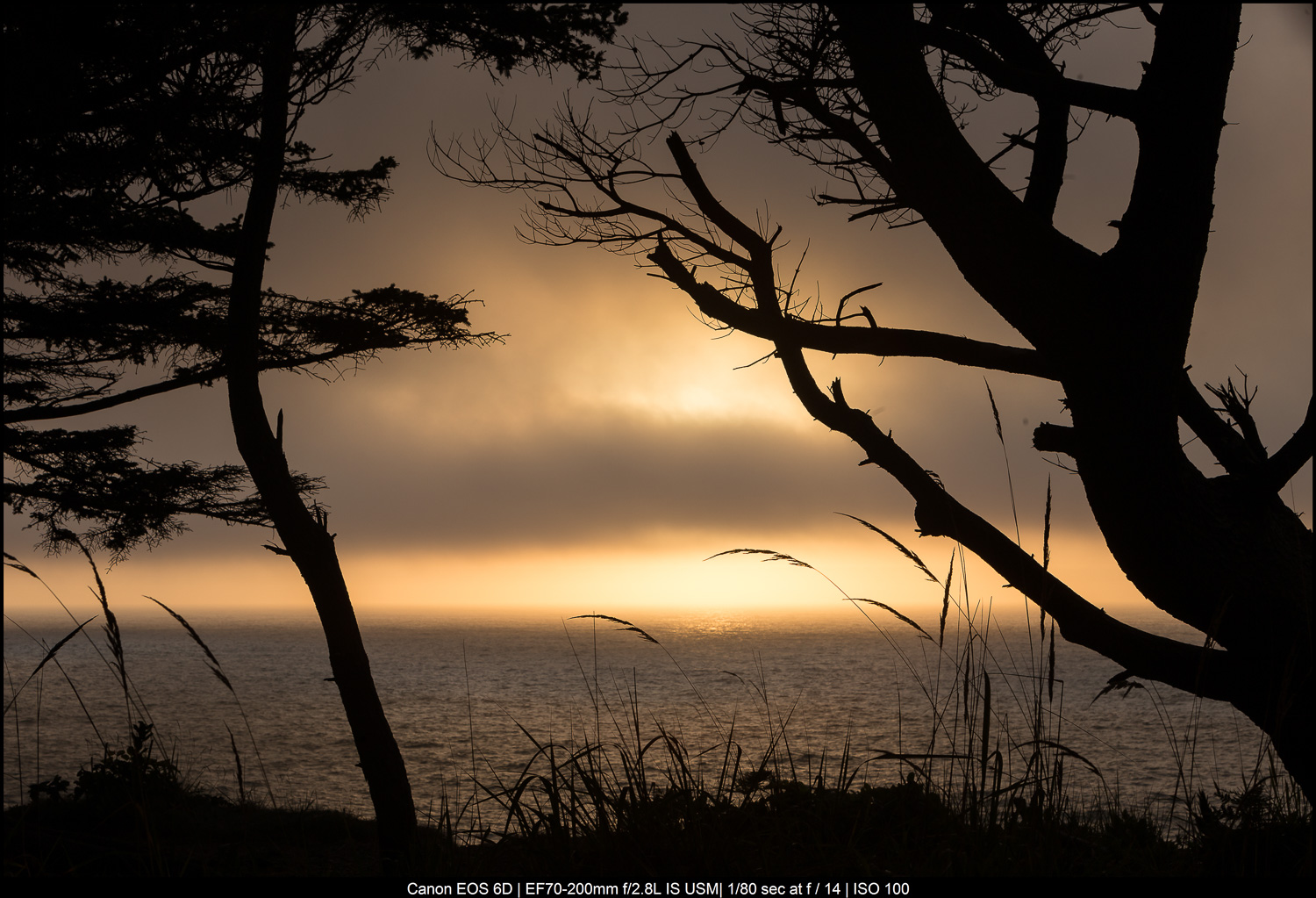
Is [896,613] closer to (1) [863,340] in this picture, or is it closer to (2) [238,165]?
(1) [863,340]

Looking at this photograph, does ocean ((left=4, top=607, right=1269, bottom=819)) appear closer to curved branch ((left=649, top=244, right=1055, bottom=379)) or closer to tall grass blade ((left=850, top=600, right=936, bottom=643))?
tall grass blade ((left=850, top=600, right=936, bottom=643))

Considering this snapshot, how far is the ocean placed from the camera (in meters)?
2.94

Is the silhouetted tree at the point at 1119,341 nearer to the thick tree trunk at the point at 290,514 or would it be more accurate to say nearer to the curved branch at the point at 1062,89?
the curved branch at the point at 1062,89

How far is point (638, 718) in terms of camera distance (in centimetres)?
308

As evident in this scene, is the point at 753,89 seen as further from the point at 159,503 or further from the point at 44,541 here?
the point at 44,541

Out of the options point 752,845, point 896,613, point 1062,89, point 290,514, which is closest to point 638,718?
point 752,845

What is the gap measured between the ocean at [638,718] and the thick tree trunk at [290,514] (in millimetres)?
766

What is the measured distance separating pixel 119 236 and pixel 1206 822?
10290 millimetres

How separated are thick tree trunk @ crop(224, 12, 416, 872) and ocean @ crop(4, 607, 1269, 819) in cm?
77

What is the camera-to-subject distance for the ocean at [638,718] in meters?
2.94

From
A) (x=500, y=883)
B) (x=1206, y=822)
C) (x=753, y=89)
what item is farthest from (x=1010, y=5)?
(x=500, y=883)

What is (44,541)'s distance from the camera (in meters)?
11.7

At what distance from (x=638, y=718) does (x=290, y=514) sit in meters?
4.52

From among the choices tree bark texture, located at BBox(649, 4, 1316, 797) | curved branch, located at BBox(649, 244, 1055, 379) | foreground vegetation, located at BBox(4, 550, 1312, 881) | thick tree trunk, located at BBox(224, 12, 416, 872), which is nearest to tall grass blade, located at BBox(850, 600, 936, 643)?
foreground vegetation, located at BBox(4, 550, 1312, 881)
